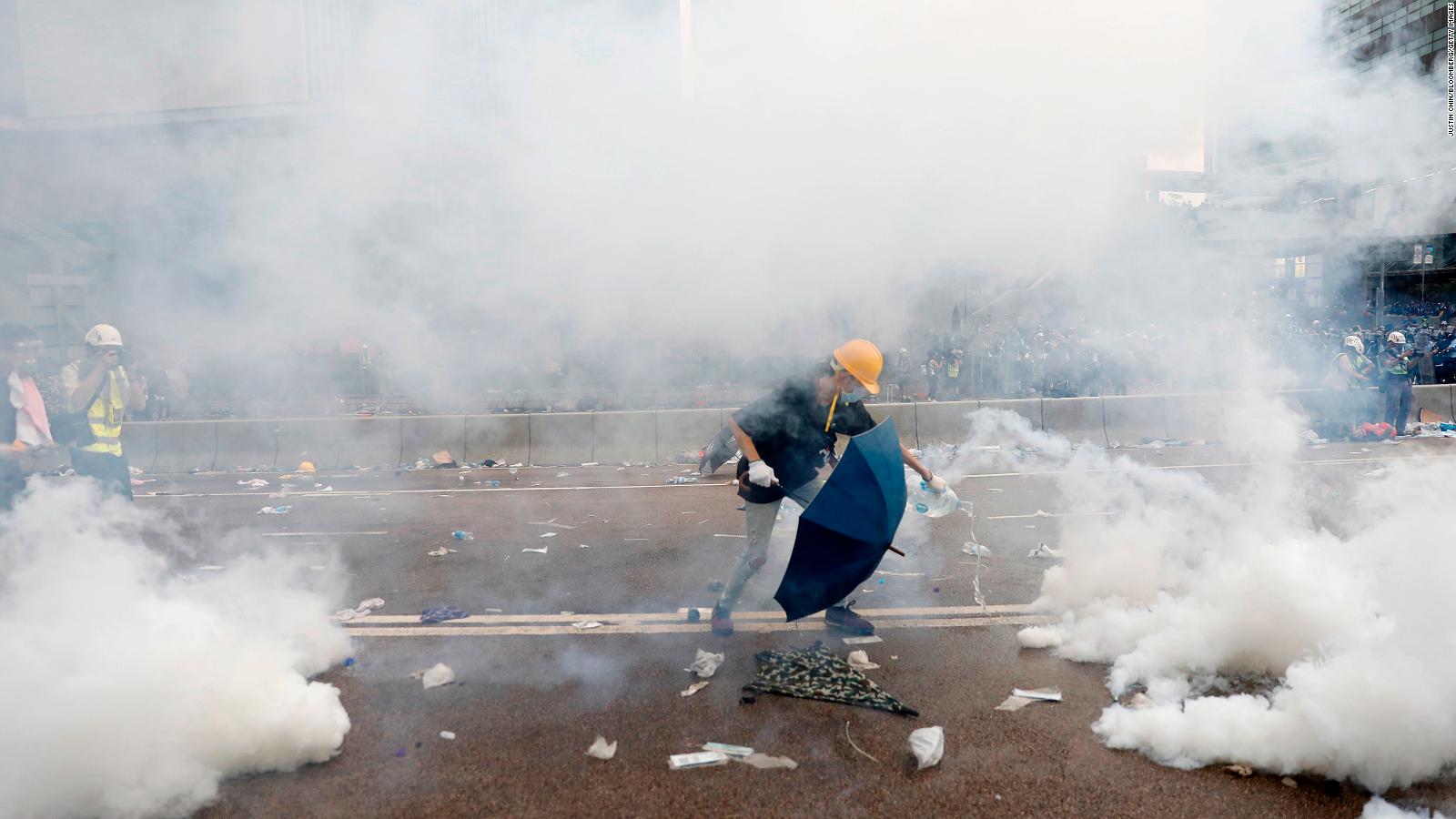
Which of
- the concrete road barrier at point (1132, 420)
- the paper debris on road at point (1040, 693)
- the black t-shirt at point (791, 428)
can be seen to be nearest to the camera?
the paper debris on road at point (1040, 693)

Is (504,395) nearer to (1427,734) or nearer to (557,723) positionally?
(557,723)

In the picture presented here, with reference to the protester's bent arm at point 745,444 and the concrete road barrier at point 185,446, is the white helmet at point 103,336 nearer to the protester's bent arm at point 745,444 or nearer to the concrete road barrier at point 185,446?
the protester's bent arm at point 745,444

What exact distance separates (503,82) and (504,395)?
6236mm

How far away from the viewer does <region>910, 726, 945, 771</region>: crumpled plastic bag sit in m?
3.21

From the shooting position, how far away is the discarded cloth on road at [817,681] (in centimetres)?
378

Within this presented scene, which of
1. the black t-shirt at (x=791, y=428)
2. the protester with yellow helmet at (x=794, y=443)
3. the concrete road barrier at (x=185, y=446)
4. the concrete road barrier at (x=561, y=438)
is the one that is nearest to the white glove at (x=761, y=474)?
the protester with yellow helmet at (x=794, y=443)

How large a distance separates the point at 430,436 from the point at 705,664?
8998 mm

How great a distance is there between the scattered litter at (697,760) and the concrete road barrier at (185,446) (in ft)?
37.4

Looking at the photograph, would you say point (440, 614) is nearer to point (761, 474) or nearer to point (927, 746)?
point (761, 474)

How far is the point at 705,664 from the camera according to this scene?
4199 millimetres

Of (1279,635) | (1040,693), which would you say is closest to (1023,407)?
(1279,635)

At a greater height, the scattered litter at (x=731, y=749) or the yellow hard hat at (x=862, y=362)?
the yellow hard hat at (x=862, y=362)

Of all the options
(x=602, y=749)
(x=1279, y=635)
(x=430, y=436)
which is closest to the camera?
(x=602, y=749)

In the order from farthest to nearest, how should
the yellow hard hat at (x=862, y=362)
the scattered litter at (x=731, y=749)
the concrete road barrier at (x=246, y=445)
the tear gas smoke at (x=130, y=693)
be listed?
1. the concrete road barrier at (x=246, y=445)
2. the yellow hard hat at (x=862, y=362)
3. the scattered litter at (x=731, y=749)
4. the tear gas smoke at (x=130, y=693)
